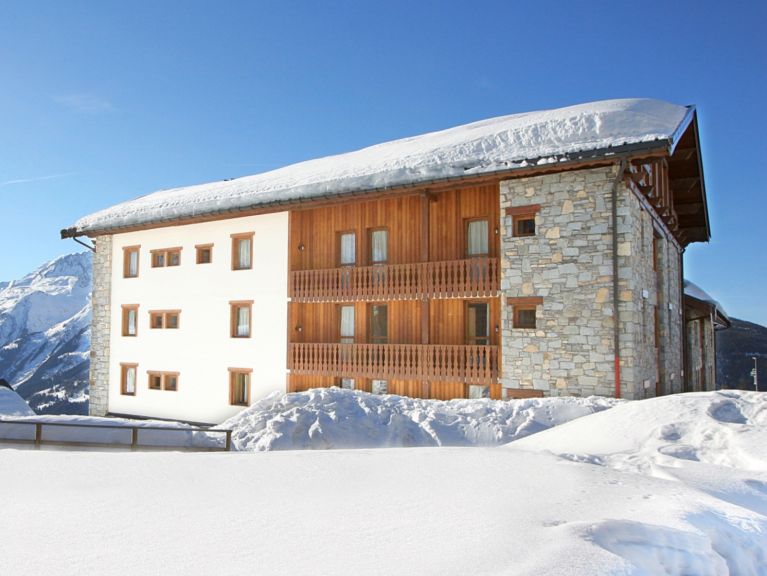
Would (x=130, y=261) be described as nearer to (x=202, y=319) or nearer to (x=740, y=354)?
(x=202, y=319)

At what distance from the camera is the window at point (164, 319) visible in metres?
19.6

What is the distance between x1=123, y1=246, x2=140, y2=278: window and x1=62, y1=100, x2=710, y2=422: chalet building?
6cm

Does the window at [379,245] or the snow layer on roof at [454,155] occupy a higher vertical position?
the snow layer on roof at [454,155]

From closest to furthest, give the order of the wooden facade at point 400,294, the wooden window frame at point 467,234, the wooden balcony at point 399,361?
the wooden balcony at point 399,361 → the wooden facade at point 400,294 → the wooden window frame at point 467,234

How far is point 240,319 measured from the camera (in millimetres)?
18516

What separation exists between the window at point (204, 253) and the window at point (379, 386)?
21.6 feet

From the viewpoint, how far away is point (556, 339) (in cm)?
1359

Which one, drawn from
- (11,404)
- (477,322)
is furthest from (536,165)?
(11,404)

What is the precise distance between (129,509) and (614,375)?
10.8 meters

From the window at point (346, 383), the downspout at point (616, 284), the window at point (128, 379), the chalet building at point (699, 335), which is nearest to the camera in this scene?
the downspout at point (616, 284)

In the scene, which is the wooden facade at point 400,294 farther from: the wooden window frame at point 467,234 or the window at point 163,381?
→ the window at point 163,381

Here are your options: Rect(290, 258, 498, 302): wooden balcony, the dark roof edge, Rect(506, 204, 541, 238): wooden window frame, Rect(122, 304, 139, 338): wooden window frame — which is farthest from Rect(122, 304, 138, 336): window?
Rect(506, 204, 541, 238): wooden window frame

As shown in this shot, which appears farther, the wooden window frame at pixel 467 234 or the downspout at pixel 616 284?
the wooden window frame at pixel 467 234

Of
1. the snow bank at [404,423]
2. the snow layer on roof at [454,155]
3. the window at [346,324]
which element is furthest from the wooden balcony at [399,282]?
the snow bank at [404,423]
